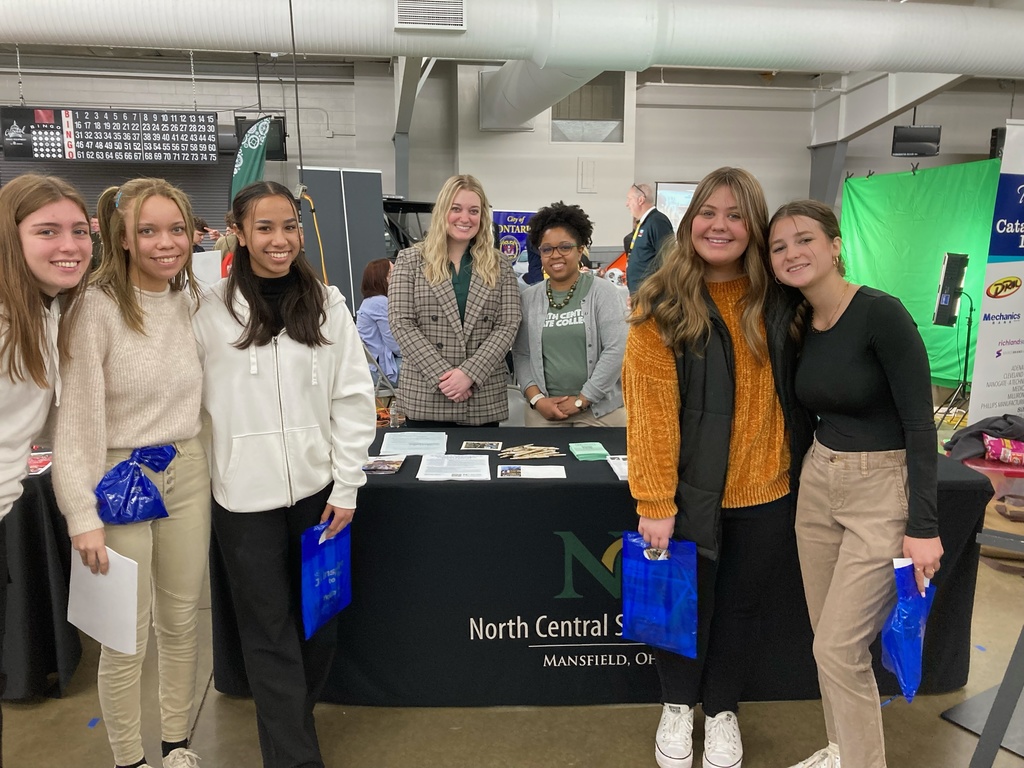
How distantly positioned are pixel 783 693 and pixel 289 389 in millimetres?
1642

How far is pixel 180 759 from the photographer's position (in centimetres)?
173

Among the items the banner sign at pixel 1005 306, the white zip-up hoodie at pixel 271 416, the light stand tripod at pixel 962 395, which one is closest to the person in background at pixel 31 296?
the white zip-up hoodie at pixel 271 416

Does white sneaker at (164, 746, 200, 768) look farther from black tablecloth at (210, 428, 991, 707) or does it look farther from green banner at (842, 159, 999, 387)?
green banner at (842, 159, 999, 387)

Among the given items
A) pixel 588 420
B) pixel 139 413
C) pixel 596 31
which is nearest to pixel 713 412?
pixel 588 420

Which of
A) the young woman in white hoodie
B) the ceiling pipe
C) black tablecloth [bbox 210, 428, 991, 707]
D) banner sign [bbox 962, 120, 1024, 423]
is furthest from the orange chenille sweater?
the ceiling pipe

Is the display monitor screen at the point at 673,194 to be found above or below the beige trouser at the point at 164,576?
above

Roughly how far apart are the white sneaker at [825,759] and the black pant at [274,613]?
1.18 meters

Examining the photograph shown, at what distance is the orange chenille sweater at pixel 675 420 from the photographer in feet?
5.24

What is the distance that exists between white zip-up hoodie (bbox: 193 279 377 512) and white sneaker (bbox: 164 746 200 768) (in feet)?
2.12

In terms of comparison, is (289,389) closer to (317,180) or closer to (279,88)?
(317,180)

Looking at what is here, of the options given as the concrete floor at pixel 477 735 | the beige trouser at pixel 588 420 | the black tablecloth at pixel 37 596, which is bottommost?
the concrete floor at pixel 477 735

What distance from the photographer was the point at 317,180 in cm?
593

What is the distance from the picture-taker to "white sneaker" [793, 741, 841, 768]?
1.71 metres

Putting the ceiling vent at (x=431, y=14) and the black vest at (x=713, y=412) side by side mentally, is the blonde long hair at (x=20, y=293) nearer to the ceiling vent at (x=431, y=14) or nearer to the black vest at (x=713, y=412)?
the black vest at (x=713, y=412)
